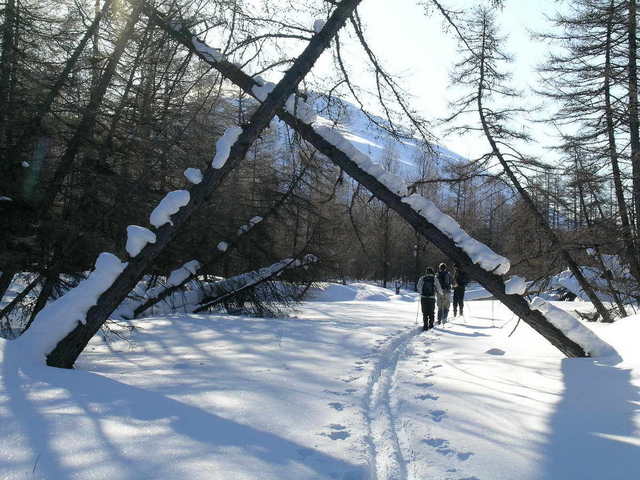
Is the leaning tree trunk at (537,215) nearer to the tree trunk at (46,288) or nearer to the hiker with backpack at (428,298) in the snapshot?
the hiker with backpack at (428,298)

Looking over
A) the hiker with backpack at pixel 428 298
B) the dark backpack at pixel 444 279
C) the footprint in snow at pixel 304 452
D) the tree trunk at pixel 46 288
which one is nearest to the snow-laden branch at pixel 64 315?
the footprint in snow at pixel 304 452

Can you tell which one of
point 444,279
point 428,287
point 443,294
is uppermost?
point 444,279

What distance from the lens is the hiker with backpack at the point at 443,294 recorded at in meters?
13.5

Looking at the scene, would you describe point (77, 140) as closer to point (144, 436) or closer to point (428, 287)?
point (144, 436)

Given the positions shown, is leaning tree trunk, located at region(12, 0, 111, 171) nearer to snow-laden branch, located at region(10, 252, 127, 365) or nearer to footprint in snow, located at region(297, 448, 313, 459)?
snow-laden branch, located at region(10, 252, 127, 365)

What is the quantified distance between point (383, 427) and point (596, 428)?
1778 mm

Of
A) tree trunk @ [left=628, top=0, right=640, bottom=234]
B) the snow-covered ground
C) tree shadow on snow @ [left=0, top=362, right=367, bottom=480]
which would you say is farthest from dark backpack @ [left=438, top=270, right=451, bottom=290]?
tree shadow on snow @ [left=0, top=362, right=367, bottom=480]

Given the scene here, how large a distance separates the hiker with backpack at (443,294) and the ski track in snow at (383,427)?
6685mm

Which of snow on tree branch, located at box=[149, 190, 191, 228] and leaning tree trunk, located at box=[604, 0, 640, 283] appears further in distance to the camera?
leaning tree trunk, located at box=[604, 0, 640, 283]

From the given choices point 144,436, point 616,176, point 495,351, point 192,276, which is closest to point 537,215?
point 616,176

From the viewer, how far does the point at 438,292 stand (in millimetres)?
13289

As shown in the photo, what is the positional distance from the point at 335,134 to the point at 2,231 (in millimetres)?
6812

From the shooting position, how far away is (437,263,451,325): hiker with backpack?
44.2ft

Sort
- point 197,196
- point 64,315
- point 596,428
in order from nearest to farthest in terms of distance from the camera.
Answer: point 596,428 → point 64,315 → point 197,196
